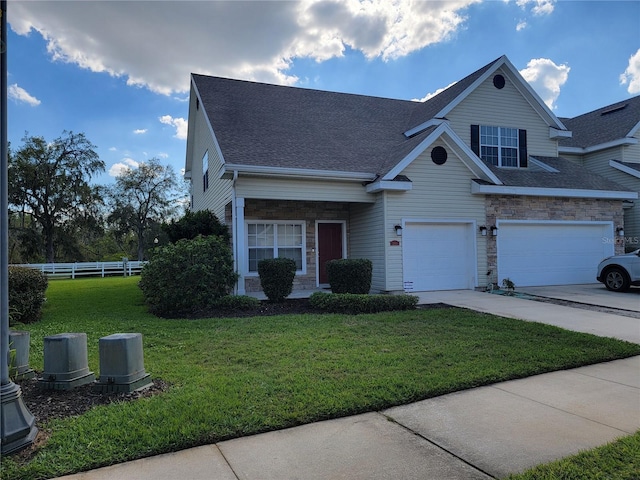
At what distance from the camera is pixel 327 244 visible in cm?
1426

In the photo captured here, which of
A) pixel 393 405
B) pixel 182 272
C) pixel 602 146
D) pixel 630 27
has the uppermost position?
pixel 630 27

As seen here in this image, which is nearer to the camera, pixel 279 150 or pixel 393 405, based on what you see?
pixel 393 405

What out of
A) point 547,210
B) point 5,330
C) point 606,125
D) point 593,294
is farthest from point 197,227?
point 606,125

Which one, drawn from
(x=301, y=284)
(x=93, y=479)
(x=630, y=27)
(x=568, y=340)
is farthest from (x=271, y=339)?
(x=630, y=27)

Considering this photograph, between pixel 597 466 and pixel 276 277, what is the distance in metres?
8.32

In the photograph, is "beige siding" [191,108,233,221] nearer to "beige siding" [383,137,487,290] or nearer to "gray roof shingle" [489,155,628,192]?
"beige siding" [383,137,487,290]

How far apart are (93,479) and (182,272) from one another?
24.0 feet

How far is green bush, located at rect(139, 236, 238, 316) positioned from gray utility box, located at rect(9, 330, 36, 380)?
489 centimetres

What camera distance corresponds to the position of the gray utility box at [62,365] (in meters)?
4.28

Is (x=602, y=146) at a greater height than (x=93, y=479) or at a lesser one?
greater

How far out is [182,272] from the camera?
388 inches

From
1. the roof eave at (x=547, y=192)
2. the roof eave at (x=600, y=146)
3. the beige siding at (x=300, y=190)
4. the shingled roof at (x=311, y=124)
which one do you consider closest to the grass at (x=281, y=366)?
the beige siding at (x=300, y=190)

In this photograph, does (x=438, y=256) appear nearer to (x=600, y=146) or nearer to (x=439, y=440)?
(x=439, y=440)

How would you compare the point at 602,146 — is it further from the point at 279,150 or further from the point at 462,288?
the point at 279,150
